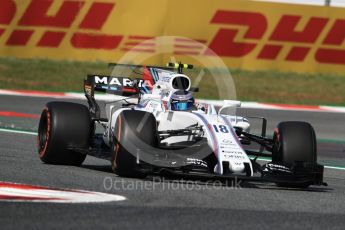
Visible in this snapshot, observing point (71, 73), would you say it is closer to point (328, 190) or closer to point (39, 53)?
point (39, 53)

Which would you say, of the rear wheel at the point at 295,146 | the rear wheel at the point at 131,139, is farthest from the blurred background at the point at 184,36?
the rear wheel at the point at 131,139

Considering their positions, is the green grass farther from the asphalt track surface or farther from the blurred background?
the asphalt track surface

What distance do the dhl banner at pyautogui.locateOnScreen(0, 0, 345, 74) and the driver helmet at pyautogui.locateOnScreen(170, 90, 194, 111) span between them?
37.4 ft

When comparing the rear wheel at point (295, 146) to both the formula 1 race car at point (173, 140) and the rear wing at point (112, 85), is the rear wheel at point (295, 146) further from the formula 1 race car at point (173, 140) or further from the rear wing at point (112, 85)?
the rear wing at point (112, 85)

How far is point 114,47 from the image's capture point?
72.4 ft

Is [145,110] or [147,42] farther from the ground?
[147,42]

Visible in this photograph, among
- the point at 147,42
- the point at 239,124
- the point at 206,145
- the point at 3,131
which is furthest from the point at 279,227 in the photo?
the point at 147,42

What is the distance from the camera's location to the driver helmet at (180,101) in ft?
33.7

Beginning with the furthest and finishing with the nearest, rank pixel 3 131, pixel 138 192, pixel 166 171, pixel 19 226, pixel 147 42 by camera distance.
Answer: pixel 147 42 < pixel 3 131 < pixel 166 171 < pixel 138 192 < pixel 19 226

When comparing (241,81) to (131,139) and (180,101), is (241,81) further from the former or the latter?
(131,139)

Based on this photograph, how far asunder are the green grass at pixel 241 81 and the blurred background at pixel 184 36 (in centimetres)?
3

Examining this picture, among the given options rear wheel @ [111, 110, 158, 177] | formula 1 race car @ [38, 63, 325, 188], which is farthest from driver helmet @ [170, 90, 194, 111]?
rear wheel @ [111, 110, 158, 177]

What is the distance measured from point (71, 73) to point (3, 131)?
27.0ft

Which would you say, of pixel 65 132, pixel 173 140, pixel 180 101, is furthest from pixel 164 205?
pixel 65 132
